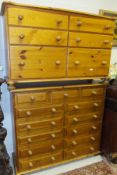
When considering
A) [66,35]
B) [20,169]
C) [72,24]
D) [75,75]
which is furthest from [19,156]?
[72,24]

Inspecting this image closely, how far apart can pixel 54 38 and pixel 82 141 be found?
1.32m

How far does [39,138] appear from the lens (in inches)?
69.1

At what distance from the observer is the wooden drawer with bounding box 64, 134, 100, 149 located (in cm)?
194

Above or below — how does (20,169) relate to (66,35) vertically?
below

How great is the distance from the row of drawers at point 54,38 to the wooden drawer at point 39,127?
2.75ft

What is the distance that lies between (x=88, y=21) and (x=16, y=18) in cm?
75

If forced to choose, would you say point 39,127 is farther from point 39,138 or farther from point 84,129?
point 84,129

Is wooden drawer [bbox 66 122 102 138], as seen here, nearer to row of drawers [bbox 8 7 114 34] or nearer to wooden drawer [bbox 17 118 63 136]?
wooden drawer [bbox 17 118 63 136]

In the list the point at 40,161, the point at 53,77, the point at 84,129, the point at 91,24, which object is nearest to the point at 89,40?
the point at 91,24

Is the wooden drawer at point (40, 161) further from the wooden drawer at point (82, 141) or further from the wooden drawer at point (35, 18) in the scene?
the wooden drawer at point (35, 18)

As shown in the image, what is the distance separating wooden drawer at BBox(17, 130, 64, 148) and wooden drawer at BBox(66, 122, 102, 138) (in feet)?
0.39

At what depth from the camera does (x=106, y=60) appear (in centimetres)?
185

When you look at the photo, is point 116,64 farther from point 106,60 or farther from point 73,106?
point 73,106

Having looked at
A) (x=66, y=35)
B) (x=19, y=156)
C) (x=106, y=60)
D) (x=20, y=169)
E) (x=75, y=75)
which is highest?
(x=66, y=35)
